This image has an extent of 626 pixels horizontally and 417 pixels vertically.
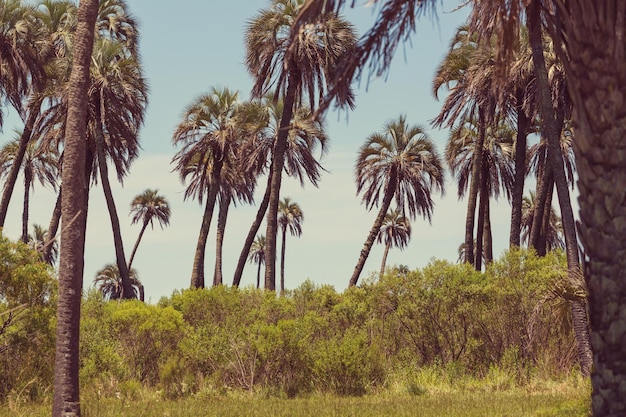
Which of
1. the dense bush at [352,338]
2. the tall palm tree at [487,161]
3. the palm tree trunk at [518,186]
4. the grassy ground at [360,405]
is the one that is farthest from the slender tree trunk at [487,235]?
the grassy ground at [360,405]

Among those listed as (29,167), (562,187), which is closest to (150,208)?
(29,167)

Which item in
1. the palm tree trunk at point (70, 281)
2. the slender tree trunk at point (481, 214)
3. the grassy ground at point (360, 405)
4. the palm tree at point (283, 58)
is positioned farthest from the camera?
the slender tree trunk at point (481, 214)

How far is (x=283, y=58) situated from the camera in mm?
28281

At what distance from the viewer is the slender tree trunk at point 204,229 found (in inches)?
1449

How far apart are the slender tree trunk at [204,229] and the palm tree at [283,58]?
26.1 feet

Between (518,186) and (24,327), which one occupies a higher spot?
(518,186)

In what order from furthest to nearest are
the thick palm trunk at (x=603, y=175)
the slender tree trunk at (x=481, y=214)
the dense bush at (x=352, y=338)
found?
the slender tree trunk at (x=481, y=214)
the dense bush at (x=352, y=338)
the thick palm trunk at (x=603, y=175)

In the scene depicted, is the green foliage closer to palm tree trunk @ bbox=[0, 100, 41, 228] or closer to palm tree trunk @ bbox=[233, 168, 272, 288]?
palm tree trunk @ bbox=[0, 100, 41, 228]

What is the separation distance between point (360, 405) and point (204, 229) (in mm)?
23123

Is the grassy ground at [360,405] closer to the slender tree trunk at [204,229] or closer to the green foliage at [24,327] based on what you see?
the green foliage at [24,327]

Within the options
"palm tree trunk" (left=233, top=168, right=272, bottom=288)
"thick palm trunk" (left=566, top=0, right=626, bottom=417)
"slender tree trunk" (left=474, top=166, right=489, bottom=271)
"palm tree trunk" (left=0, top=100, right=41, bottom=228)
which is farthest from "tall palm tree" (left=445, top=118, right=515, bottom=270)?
"thick palm trunk" (left=566, top=0, right=626, bottom=417)

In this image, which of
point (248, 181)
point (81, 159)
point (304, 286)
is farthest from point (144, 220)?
point (81, 159)

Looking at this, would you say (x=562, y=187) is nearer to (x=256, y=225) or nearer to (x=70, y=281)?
(x=70, y=281)

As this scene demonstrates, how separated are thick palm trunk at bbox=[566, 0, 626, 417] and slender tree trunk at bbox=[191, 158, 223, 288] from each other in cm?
3071
